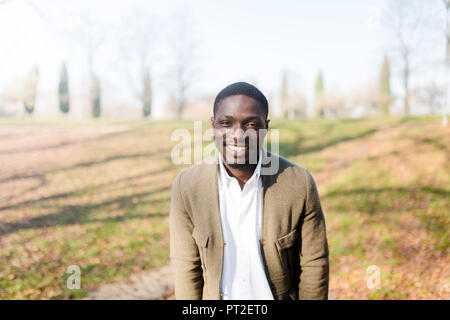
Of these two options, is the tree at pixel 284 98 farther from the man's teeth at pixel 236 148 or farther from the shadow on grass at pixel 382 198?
the man's teeth at pixel 236 148

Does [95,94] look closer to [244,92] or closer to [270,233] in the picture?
[244,92]

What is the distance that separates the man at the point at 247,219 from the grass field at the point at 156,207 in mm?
3801

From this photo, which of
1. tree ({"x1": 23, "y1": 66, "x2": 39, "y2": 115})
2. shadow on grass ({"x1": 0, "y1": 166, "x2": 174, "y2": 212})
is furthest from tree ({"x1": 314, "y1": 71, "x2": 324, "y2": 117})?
tree ({"x1": 23, "y1": 66, "x2": 39, "y2": 115})

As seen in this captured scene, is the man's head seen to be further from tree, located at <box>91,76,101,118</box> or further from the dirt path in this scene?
tree, located at <box>91,76,101,118</box>

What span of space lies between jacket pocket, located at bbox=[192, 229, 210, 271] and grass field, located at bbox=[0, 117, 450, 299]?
3988 millimetres

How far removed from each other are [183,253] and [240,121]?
84 cm

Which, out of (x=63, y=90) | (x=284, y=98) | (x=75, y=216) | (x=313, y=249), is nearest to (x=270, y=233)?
(x=313, y=249)

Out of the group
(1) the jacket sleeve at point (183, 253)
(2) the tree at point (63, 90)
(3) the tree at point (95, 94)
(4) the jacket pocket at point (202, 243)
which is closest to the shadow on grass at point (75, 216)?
(1) the jacket sleeve at point (183, 253)

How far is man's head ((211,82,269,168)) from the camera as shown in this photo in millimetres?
1667

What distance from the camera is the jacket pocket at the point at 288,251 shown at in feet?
5.62

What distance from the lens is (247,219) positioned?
5.74 ft

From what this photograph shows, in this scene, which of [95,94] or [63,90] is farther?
[95,94]
